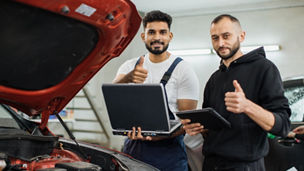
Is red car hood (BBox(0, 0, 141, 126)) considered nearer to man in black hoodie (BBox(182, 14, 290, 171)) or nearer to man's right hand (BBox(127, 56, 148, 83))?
man's right hand (BBox(127, 56, 148, 83))

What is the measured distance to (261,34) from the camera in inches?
246

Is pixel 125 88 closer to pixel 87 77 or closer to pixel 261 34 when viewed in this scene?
pixel 87 77

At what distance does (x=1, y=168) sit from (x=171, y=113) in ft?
3.84

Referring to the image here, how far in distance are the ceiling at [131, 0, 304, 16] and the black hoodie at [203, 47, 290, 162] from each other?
15.3 feet

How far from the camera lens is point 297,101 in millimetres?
2668

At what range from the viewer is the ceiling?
243 inches

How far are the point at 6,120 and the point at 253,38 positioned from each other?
5.47 meters

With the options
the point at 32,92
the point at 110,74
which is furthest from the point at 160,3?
the point at 32,92

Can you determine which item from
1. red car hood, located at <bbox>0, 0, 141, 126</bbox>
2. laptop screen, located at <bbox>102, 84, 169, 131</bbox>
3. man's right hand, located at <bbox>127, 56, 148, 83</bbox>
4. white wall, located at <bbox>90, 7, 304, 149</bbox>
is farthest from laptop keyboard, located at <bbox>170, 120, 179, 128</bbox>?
white wall, located at <bbox>90, 7, 304, 149</bbox>

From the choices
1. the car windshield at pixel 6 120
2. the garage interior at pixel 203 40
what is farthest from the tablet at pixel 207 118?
the garage interior at pixel 203 40

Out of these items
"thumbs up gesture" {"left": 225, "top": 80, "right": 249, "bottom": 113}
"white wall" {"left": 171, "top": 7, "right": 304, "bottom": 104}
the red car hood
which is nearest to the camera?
the red car hood

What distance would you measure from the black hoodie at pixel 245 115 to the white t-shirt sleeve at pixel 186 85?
0.35 meters

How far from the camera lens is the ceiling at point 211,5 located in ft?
20.2

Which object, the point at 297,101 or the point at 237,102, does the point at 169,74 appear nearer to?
the point at 237,102
